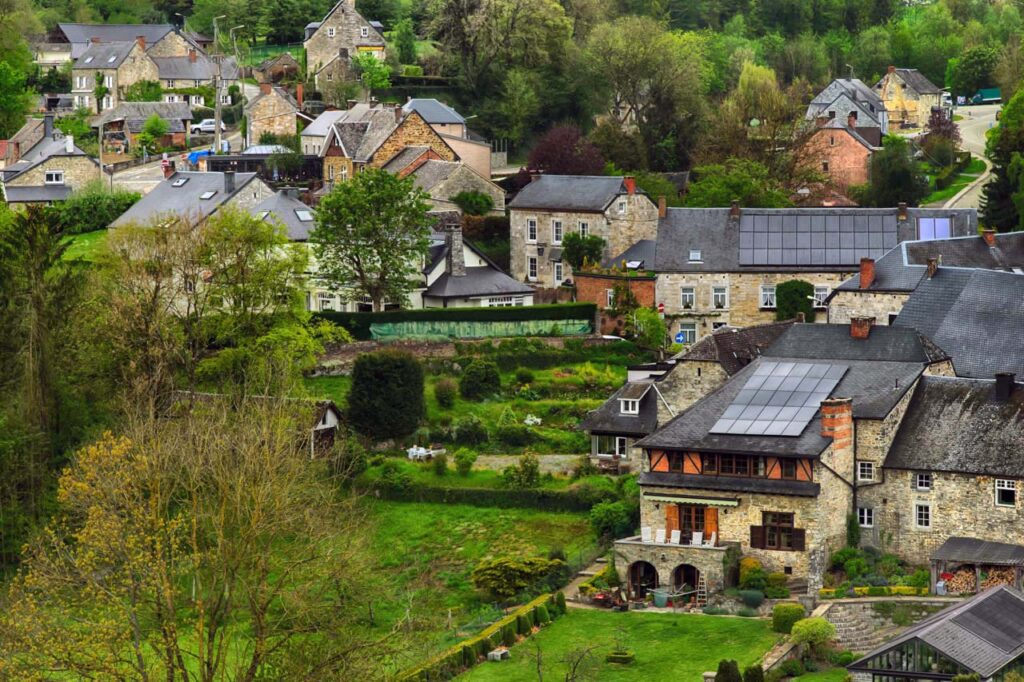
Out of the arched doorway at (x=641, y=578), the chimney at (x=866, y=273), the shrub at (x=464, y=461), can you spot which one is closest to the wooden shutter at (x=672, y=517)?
the arched doorway at (x=641, y=578)

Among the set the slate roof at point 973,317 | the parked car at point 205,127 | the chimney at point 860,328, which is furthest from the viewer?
the parked car at point 205,127

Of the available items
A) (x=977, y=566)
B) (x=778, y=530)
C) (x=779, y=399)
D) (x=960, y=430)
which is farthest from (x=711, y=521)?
(x=977, y=566)

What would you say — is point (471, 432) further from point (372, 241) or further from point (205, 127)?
point (205, 127)

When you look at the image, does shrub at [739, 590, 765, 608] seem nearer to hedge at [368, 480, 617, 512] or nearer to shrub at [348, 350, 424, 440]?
hedge at [368, 480, 617, 512]

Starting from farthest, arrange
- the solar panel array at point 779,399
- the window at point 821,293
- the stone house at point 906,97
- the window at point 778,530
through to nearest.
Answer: the stone house at point 906,97 < the window at point 821,293 < the solar panel array at point 779,399 < the window at point 778,530

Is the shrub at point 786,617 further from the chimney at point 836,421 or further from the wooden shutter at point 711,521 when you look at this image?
the chimney at point 836,421

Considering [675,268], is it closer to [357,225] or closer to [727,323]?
[727,323]
